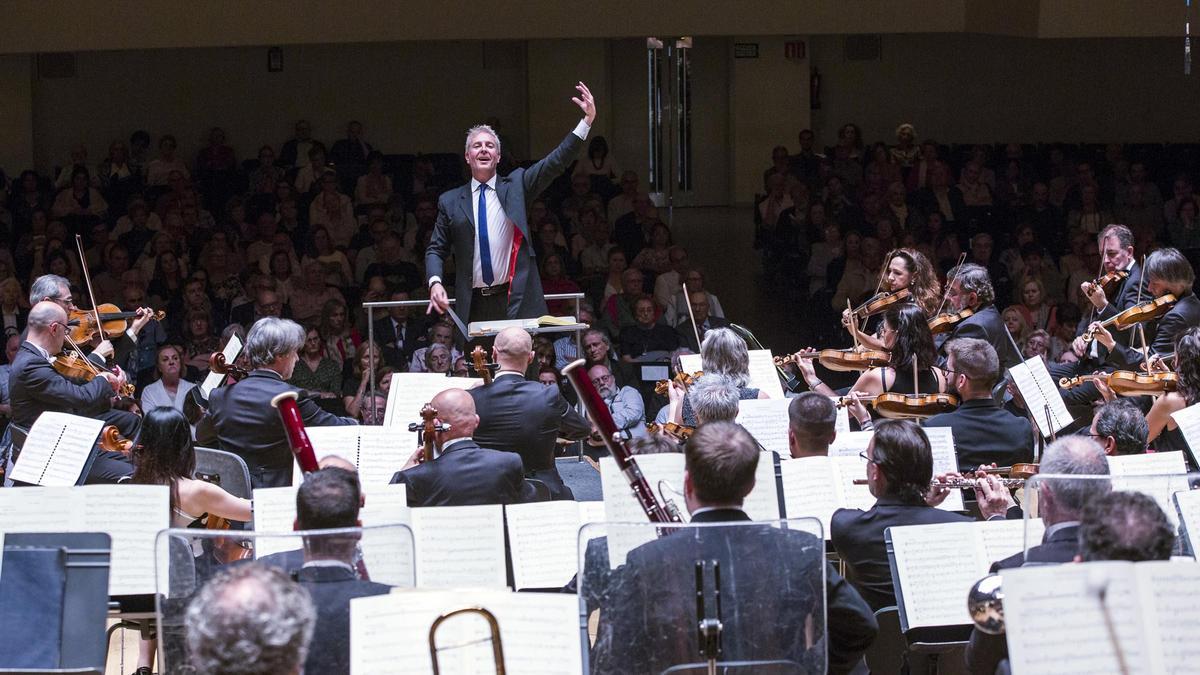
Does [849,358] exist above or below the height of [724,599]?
above

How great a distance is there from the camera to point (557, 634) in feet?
9.82

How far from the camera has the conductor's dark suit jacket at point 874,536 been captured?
13.0ft

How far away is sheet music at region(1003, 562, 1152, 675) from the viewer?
262 centimetres

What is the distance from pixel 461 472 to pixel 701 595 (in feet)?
5.43

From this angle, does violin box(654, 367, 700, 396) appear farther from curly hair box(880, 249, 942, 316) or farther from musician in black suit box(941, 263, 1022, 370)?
curly hair box(880, 249, 942, 316)

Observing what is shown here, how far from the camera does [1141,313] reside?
637 centimetres

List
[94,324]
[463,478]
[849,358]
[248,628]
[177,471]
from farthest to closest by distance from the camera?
[849,358] → [94,324] → [463,478] → [177,471] → [248,628]

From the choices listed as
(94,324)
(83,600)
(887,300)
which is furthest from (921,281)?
(83,600)

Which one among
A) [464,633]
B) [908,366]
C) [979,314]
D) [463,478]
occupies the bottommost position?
[464,633]

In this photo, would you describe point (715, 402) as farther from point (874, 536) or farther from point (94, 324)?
point (94, 324)

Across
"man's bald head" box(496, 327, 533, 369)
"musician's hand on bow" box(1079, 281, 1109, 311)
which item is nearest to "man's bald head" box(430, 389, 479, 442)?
"man's bald head" box(496, 327, 533, 369)

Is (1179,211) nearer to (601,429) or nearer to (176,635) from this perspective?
(601,429)

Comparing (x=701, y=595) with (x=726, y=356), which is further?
(x=726, y=356)

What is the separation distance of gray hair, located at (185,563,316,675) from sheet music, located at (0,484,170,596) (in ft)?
5.65
